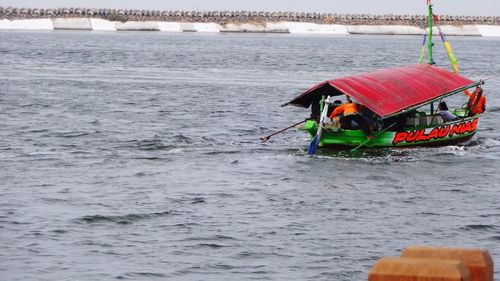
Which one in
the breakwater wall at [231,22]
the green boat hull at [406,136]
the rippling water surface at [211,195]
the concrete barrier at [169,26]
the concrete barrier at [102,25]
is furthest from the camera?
the concrete barrier at [169,26]

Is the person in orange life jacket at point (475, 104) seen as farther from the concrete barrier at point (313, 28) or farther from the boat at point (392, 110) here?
the concrete barrier at point (313, 28)

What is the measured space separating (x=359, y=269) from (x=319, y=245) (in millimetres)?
1665

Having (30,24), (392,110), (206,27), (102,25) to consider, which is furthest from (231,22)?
(392,110)

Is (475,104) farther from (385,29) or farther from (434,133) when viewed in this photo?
(385,29)

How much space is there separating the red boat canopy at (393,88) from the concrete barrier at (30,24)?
447 feet

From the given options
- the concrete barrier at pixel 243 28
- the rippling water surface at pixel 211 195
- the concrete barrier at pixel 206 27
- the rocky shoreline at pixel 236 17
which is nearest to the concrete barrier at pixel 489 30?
the rocky shoreline at pixel 236 17

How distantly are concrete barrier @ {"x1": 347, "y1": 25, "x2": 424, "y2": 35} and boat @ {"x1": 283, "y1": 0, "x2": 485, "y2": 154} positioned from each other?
448 ft

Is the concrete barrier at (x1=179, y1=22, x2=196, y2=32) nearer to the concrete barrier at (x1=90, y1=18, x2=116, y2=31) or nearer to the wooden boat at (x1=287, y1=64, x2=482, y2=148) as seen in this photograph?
the concrete barrier at (x1=90, y1=18, x2=116, y2=31)

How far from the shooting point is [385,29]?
548 ft

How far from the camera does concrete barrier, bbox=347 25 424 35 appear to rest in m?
167

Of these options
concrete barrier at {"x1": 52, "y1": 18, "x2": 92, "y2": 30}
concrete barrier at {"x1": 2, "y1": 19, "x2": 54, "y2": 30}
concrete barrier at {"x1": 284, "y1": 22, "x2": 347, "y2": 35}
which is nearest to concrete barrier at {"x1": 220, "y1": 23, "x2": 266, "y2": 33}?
concrete barrier at {"x1": 284, "y1": 22, "x2": 347, "y2": 35}

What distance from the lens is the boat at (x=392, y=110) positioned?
28469mm

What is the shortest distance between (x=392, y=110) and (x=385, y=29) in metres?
141

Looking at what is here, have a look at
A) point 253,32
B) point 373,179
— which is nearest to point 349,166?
point 373,179
